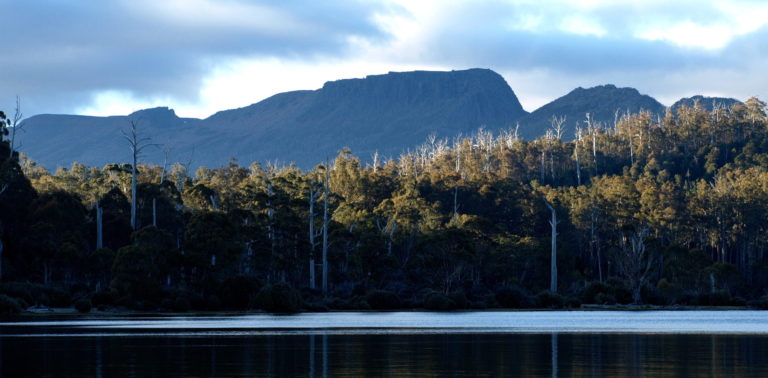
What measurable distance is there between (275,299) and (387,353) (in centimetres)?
4004

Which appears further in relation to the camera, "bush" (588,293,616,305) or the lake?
"bush" (588,293,616,305)

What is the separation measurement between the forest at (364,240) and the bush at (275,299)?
4.4 inches

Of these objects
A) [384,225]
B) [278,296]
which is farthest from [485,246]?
[278,296]

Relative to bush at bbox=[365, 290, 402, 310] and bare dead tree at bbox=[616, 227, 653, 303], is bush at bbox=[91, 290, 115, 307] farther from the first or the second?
bare dead tree at bbox=[616, 227, 653, 303]

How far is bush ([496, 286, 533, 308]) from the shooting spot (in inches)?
3105

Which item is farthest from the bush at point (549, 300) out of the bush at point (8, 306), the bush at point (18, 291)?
the bush at point (8, 306)

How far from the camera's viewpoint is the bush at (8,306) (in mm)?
57250

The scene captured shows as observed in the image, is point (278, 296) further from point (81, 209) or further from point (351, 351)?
point (351, 351)

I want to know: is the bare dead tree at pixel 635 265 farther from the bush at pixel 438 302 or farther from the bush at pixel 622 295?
the bush at pixel 438 302

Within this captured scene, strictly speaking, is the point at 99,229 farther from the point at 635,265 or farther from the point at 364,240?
the point at 635,265

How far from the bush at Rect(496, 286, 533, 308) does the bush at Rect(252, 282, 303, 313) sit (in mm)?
19934

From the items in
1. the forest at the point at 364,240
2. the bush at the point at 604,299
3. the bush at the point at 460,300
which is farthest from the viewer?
the bush at the point at 604,299

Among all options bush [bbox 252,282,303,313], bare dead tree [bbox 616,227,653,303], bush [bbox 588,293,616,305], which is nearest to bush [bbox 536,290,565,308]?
bush [bbox 588,293,616,305]

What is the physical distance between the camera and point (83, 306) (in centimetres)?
6234
